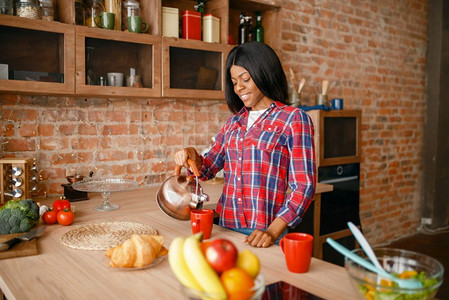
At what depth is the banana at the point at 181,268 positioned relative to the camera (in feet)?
2.56

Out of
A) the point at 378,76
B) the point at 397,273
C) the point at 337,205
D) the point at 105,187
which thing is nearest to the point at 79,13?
the point at 105,187

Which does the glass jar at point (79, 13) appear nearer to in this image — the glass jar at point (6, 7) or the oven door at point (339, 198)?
the glass jar at point (6, 7)

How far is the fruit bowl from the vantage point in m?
0.79

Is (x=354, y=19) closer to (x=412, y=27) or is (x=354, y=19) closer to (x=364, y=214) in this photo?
(x=412, y=27)

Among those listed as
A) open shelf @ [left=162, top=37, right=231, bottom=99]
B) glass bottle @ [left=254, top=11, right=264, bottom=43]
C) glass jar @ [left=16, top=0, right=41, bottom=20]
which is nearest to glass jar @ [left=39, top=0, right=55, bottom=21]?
glass jar @ [left=16, top=0, right=41, bottom=20]

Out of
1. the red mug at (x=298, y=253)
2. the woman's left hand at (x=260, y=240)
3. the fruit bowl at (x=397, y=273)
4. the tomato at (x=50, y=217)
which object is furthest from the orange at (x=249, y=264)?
the tomato at (x=50, y=217)

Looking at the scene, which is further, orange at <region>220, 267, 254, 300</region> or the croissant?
the croissant

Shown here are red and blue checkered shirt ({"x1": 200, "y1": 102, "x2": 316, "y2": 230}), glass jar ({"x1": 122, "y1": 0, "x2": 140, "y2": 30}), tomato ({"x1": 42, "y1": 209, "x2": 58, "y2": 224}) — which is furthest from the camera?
glass jar ({"x1": 122, "y1": 0, "x2": 140, "y2": 30})

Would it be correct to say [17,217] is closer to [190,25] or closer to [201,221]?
[201,221]

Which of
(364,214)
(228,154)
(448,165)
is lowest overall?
(364,214)

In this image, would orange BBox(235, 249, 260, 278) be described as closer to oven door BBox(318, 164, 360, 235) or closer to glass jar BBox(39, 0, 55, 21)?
glass jar BBox(39, 0, 55, 21)

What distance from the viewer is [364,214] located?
4.32m

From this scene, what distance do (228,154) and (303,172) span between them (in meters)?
0.40

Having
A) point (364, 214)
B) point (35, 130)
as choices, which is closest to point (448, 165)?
point (364, 214)
